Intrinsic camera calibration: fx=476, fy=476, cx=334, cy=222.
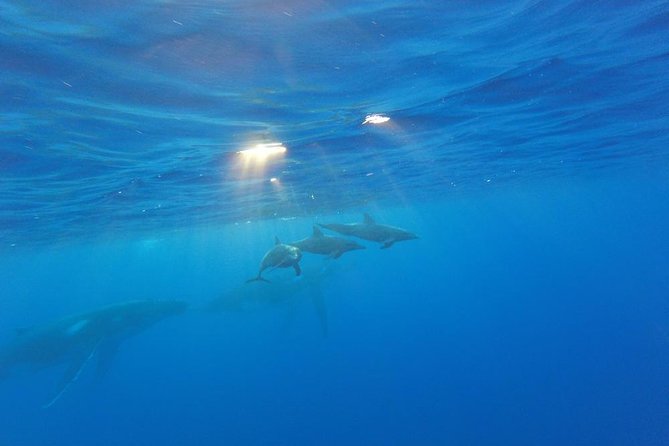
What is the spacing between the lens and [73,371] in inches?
784

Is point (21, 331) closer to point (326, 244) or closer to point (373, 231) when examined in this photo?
point (326, 244)

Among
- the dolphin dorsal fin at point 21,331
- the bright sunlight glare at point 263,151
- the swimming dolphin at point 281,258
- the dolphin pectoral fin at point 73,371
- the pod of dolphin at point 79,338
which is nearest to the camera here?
the swimming dolphin at point 281,258

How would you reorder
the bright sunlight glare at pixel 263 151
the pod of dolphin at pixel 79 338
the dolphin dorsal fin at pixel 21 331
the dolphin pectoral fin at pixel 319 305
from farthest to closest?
the dolphin pectoral fin at pixel 319 305, the dolphin dorsal fin at pixel 21 331, the pod of dolphin at pixel 79 338, the bright sunlight glare at pixel 263 151

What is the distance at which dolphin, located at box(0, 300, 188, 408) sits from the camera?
21516 mm

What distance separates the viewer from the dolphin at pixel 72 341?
21.5 metres

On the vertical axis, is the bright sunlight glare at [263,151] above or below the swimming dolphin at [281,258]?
above

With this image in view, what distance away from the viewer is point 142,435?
3697 cm

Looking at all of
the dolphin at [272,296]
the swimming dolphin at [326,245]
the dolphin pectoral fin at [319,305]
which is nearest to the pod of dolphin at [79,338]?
the dolphin at [272,296]

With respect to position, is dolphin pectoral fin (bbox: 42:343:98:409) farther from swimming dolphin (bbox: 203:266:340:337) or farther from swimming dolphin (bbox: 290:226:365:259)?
swimming dolphin (bbox: 290:226:365:259)

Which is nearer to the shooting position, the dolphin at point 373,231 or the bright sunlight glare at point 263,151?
the dolphin at point 373,231

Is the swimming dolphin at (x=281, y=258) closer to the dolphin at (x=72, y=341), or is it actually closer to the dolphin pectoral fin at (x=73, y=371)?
the dolphin pectoral fin at (x=73, y=371)

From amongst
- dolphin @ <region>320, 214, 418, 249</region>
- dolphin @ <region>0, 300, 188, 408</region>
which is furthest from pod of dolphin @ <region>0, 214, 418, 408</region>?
dolphin @ <region>320, 214, 418, 249</region>

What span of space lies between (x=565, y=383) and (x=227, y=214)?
2979cm

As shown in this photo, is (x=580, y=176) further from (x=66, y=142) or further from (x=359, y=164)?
(x=66, y=142)
